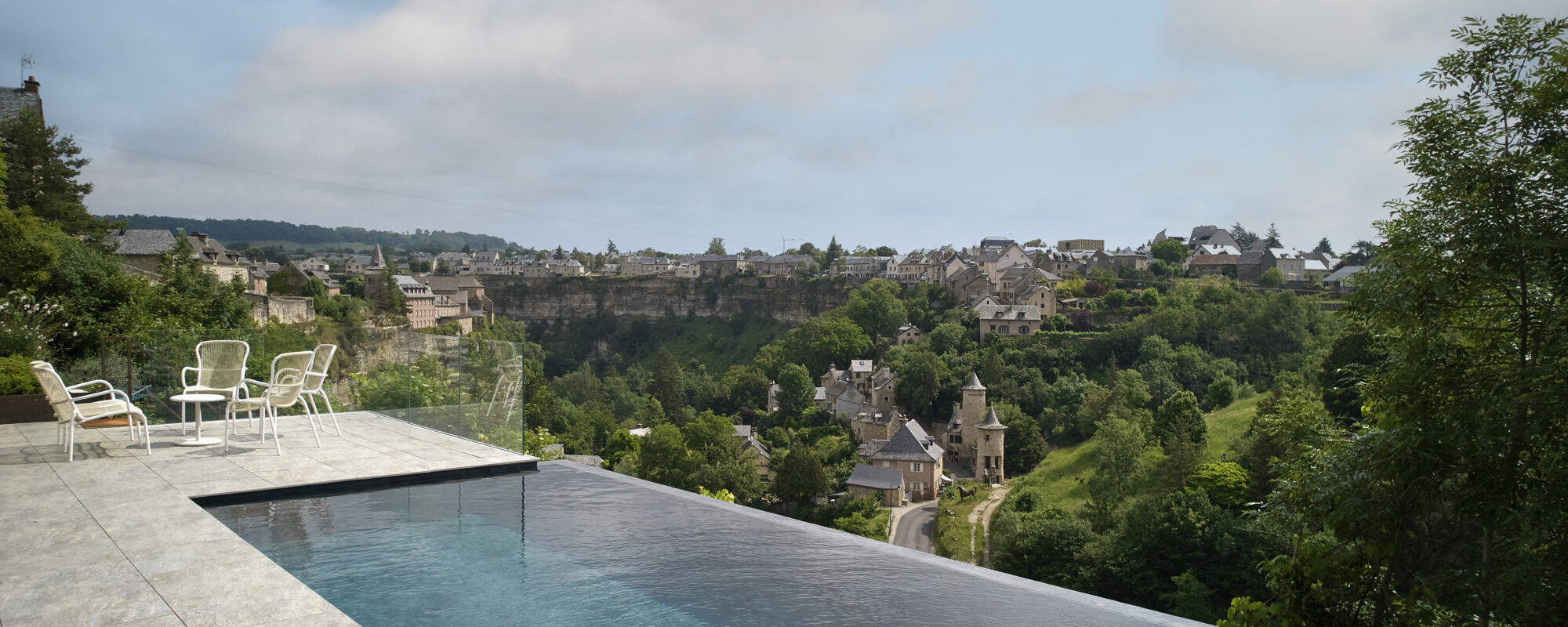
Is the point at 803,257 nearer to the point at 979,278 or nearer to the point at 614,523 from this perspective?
the point at 979,278

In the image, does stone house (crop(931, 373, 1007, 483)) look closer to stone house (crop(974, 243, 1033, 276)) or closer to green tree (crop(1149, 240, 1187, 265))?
stone house (crop(974, 243, 1033, 276))

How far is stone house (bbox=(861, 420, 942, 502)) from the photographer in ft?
124

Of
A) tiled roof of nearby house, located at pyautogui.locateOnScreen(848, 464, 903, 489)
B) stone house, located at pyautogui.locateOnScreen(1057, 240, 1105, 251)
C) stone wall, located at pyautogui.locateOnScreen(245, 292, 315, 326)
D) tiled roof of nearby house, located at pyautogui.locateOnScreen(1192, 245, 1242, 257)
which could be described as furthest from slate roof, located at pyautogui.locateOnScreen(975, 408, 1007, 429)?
stone house, located at pyautogui.locateOnScreen(1057, 240, 1105, 251)

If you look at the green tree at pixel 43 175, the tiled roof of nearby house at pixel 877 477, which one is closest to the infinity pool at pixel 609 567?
the green tree at pixel 43 175

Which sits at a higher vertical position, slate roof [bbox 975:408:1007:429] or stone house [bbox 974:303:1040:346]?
stone house [bbox 974:303:1040:346]

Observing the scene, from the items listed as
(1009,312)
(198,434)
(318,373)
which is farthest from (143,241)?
(1009,312)

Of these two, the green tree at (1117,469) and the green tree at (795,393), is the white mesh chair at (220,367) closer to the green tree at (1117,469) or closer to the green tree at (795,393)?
the green tree at (1117,469)

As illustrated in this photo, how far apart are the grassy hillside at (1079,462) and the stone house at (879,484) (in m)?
5.03

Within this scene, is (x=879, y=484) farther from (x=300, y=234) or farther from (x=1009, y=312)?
(x=300, y=234)

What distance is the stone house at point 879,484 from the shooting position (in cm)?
3516

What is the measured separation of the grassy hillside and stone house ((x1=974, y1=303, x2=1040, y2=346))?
15.0 m

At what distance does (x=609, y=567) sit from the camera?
433 centimetres

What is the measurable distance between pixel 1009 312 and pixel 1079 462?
19970 mm

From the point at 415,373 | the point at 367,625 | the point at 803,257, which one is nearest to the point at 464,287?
the point at 803,257
